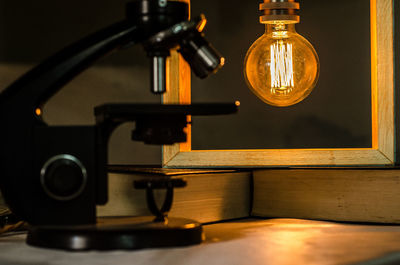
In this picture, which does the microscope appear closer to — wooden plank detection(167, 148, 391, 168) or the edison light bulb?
the edison light bulb

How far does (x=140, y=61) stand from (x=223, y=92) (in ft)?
0.72

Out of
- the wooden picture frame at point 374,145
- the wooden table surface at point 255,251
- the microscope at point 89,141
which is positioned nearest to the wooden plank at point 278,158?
the wooden picture frame at point 374,145

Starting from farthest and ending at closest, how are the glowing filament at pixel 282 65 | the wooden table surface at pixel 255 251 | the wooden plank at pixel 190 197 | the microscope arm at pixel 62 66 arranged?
the glowing filament at pixel 282 65, the wooden plank at pixel 190 197, the microscope arm at pixel 62 66, the wooden table surface at pixel 255 251

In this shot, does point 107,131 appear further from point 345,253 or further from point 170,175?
point 345,253

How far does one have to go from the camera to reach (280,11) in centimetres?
122

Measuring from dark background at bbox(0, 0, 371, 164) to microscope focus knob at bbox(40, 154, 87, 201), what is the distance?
1.77ft

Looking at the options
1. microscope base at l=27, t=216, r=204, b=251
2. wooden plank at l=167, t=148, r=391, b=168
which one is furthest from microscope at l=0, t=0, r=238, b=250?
wooden plank at l=167, t=148, r=391, b=168

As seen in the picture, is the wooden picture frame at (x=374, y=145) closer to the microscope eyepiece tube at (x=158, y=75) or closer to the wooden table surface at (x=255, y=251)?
the wooden table surface at (x=255, y=251)

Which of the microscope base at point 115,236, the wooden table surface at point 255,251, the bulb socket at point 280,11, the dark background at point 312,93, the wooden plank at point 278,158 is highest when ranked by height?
the bulb socket at point 280,11

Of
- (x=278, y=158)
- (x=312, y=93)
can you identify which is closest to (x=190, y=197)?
(x=278, y=158)

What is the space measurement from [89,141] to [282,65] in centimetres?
51

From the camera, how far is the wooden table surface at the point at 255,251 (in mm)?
803

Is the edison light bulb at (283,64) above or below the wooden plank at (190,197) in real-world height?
above

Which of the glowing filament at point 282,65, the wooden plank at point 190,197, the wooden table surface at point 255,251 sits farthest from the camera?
the glowing filament at point 282,65
